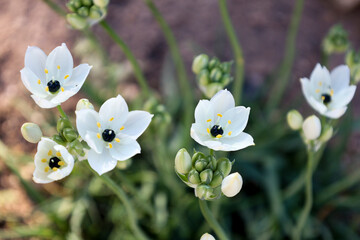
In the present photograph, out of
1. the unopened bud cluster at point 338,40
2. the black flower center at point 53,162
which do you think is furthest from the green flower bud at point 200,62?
the unopened bud cluster at point 338,40

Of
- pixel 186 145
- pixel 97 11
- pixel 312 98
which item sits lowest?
pixel 186 145

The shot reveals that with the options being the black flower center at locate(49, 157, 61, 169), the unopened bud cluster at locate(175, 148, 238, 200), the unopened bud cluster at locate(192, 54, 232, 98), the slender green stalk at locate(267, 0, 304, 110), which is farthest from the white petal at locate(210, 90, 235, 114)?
the slender green stalk at locate(267, 0, 304, 110)

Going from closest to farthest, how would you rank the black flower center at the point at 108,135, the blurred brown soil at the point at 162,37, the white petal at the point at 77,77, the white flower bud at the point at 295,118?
the black flower center at the point at 108,135, the white petal at the point at 77,77, the white flower bud at the point at 295,118, the blurred brown soil at the point at 162,37

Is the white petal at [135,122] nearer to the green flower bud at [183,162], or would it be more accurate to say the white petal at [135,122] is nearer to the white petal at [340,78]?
the green flower bud at [183,162]

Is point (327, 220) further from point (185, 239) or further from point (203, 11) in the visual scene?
point (203, 11)

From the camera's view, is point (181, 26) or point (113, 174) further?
point (181, 26)

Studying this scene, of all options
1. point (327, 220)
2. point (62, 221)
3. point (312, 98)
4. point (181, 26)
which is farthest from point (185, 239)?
point (181, 26)

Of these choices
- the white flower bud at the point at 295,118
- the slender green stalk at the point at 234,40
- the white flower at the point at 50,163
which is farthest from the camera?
the slender green stalk at the point at 234,40

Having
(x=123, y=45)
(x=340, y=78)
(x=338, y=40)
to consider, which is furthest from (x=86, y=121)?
(x=338, y=40)
